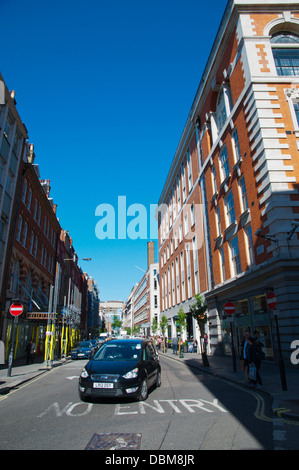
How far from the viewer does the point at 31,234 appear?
28.3m

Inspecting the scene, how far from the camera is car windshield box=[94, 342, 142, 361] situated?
8.92 m

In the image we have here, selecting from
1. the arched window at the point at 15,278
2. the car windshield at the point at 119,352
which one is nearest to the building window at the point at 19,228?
the arched window at the point at 15,278

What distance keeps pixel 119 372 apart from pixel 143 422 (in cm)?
180

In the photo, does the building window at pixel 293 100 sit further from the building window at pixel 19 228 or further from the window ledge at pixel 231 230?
the building window at pixel 19 228

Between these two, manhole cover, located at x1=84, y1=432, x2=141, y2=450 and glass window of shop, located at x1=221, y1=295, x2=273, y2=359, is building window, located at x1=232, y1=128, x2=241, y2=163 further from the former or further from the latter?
manhole cover, located at x1=84, y1=432, x2=141, y2=450

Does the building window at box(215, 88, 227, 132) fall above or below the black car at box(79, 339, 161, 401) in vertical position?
above

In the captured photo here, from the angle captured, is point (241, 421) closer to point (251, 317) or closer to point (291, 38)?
point (251, 317)

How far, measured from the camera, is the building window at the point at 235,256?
22141mm

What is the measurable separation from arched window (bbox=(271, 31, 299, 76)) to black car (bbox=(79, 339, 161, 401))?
2017cm

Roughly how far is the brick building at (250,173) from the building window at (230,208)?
8 cm

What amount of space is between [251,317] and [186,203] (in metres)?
20.4

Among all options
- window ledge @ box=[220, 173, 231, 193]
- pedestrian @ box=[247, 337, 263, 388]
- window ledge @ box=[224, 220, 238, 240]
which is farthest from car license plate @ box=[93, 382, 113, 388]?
window ledge @ box=[220, 173, 231, 193]
